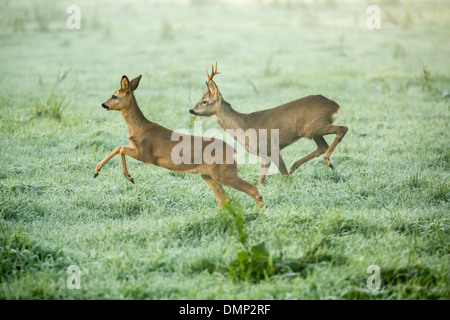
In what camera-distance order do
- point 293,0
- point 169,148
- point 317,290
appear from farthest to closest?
point 293,0
point 169,148
point 317,290

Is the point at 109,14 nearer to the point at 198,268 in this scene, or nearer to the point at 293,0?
the point at 293,0

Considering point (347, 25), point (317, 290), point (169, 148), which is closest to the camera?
point (317, 290)

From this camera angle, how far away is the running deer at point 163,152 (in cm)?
530

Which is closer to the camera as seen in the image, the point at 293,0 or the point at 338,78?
the point at 338,78

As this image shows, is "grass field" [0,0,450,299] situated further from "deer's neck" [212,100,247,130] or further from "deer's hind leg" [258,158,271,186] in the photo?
"deer's neck" [212,100,247,130]

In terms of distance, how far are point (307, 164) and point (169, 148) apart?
2375 millimetres

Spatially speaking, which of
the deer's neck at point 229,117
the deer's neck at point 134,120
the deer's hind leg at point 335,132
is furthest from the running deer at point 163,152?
the deer's hind leg at point 335,132

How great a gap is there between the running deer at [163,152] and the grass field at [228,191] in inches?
8.8

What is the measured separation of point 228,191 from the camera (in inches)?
244

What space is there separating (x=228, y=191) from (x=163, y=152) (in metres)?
0.98

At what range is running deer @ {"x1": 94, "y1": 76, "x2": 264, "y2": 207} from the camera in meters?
5.30

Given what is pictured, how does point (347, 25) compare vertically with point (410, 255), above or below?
above

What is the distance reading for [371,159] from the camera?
24.0ft

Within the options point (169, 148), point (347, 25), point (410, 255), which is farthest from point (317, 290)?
point (347, 25)
